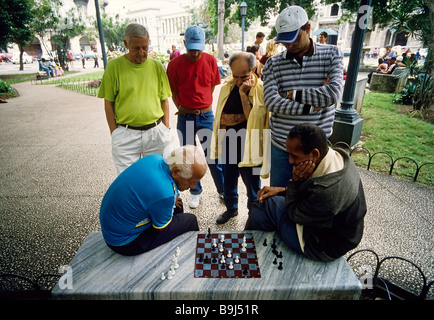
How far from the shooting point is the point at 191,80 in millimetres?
3426

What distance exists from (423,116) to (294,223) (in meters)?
7.86

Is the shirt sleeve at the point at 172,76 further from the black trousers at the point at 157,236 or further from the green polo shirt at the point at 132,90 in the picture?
the black trousers at the point at 157,236

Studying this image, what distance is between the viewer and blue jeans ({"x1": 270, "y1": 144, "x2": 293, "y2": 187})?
272 centimetres

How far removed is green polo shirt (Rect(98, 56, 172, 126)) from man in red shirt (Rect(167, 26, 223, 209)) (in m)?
0.40

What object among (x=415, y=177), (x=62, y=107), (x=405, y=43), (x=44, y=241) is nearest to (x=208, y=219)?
(x=44, y=241)

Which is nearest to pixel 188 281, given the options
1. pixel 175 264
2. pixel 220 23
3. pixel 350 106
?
pixel 175 264

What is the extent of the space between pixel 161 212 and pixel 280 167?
1341 mm

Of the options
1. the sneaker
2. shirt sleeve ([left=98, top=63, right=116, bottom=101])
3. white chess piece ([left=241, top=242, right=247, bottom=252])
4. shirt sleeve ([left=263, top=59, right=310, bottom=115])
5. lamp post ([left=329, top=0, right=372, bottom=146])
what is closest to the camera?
white chess piece ([left=241, top=242, right=247, bottom=252])

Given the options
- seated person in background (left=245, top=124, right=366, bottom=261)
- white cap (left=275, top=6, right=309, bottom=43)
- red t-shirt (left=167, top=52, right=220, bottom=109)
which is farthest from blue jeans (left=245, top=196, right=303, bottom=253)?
red t-shirt (left=167, top=52, right=220, bottom=109)

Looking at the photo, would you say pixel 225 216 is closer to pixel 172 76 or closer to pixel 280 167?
pixel 280 167

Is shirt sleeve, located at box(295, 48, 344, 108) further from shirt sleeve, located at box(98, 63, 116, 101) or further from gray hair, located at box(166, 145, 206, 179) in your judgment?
shirt sleeve, located at box(98, 63, 116, 101)

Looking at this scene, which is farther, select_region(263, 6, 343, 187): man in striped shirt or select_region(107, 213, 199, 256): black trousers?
select_region(263, 6, 343, 187): man in striped shirt

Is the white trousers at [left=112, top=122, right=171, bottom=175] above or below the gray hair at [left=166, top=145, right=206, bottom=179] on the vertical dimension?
below

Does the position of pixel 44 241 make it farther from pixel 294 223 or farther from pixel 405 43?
pixel 405 43
